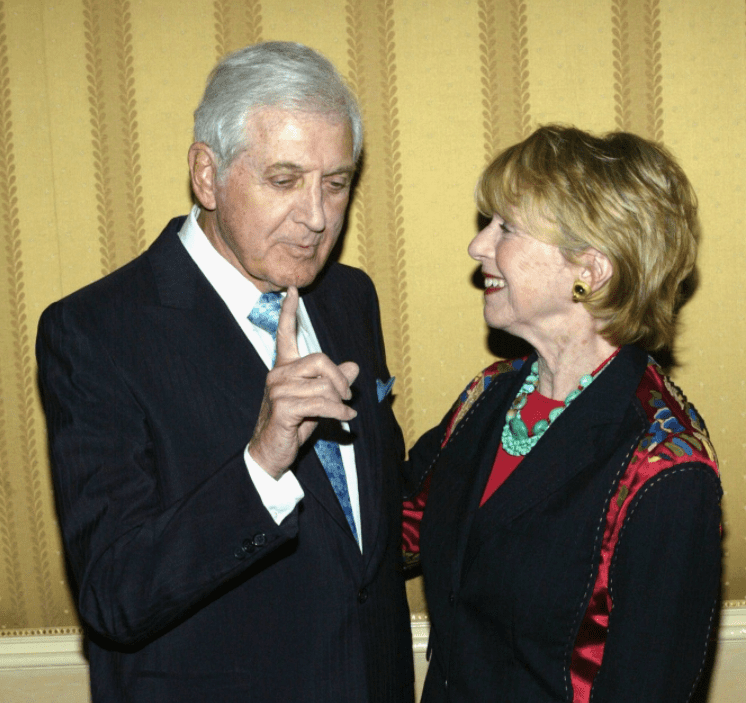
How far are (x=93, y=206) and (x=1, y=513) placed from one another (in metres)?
1.06

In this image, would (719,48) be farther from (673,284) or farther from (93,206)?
(93,206)

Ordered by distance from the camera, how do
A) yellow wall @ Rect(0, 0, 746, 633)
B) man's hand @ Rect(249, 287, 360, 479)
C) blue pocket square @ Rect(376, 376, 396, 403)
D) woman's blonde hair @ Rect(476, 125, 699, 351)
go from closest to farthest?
man's hand @ Rect(249, 287, 360, 479) < woman's blonde hair @ Rect(476, 125, 699, 351) < blue pocket square @ Rect(376, 376, 396, 403) < yellow wall @ Rect(0, 0, 746, 633)

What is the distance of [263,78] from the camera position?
1768 mm

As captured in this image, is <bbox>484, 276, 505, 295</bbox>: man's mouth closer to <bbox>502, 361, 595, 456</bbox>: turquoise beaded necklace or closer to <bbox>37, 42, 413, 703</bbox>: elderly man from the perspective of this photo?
<bbox>502, 361, 595, 456</bbox>: turquoise beaded necklace

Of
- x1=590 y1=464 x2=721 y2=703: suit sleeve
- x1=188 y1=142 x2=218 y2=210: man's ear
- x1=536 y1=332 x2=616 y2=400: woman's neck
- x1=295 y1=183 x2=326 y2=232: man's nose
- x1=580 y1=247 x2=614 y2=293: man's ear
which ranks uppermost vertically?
x1=188 y1=142 x2=218 y2=210: man's ear

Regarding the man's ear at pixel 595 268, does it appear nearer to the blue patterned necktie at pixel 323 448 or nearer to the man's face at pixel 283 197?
the man's face at pixel 283 197

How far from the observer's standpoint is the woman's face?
1.93 meters

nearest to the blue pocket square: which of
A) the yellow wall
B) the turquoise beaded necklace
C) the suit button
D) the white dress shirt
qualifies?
the white dress shirt

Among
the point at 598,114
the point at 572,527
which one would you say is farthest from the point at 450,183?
the point at 572,527

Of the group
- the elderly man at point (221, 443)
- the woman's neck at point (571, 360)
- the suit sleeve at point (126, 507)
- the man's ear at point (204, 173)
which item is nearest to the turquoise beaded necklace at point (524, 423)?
the woman's neck at point (571, 360)

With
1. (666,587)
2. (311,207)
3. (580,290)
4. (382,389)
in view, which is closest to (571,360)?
(580,290)

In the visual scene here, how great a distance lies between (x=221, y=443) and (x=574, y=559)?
800 mm

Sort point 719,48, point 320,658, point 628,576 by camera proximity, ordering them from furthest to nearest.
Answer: point 719,48, point 320,658, point 628,576

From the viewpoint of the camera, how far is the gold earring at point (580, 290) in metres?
1.93
